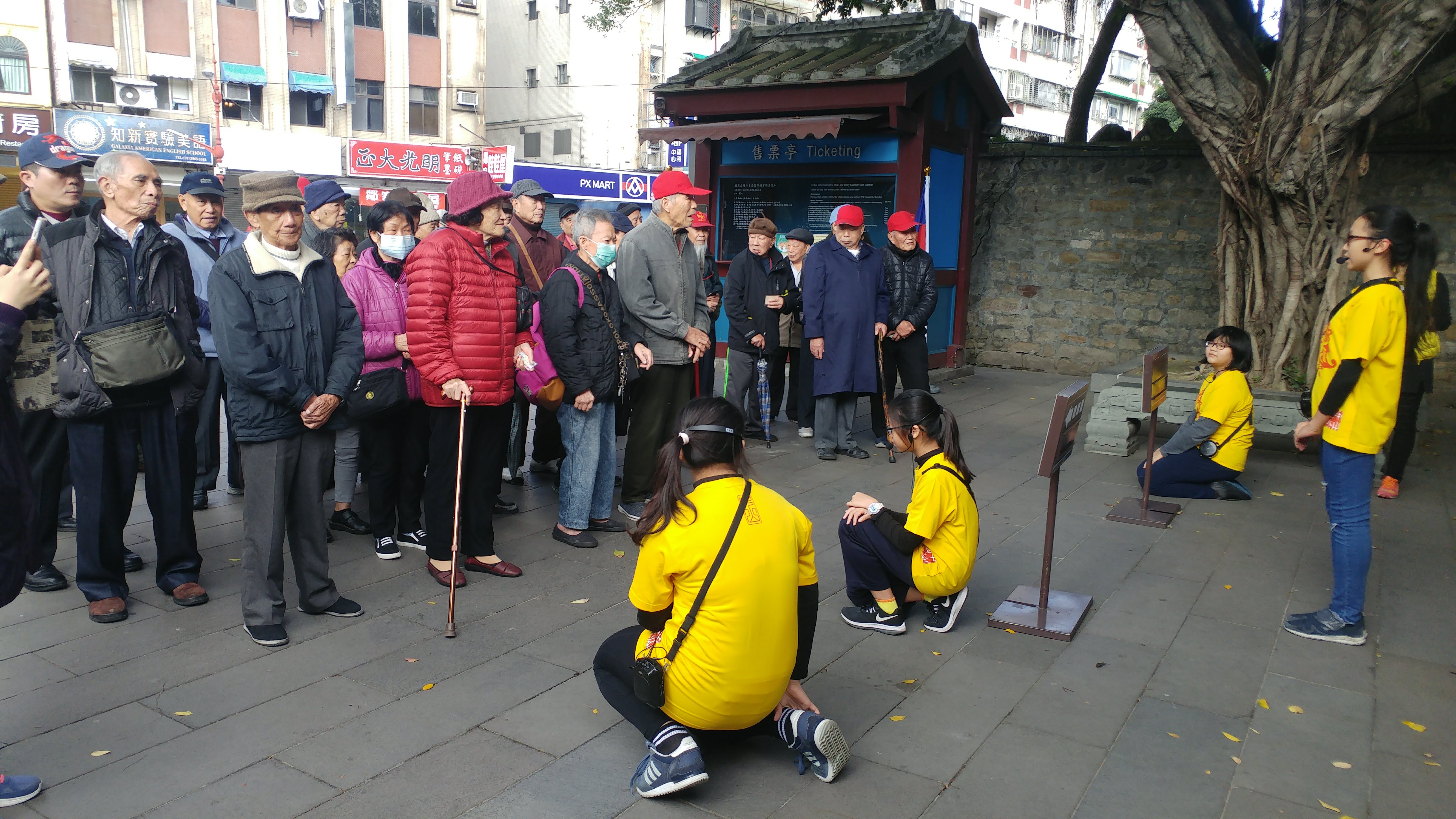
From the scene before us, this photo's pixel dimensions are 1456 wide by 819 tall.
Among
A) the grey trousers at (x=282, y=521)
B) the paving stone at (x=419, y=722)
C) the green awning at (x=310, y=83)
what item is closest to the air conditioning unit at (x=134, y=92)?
the green awning at (x=310, y=83)

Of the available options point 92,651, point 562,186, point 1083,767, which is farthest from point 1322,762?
point 562,186

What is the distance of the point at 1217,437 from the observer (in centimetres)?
656

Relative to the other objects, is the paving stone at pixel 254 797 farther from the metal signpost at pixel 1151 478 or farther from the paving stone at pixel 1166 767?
the metal signpost at pixel 1151 478

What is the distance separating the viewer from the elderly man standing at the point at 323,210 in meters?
5.62

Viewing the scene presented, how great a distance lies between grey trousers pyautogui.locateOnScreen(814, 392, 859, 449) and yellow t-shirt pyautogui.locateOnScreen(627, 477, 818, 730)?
4685 mm

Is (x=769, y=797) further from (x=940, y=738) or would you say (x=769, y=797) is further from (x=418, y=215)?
(x=418, y=215)

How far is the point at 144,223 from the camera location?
14.3 ft

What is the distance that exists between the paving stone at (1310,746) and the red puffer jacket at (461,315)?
3.43 m

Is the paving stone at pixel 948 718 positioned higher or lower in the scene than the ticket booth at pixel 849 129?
lower

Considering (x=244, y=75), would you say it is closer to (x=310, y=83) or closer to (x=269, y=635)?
(x=310, y=83)

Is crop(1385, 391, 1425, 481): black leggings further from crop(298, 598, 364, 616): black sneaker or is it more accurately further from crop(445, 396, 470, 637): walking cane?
crop(298, 598, 364, 616): black sneaker

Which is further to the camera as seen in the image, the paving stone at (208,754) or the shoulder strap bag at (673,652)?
the paving stone at (208,754)

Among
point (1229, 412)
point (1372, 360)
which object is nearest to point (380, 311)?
point (1372, 360)

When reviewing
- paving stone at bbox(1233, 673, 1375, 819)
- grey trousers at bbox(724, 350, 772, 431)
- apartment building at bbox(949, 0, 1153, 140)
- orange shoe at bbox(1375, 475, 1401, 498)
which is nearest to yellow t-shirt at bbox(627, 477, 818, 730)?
paving stone at bbox(1233, 673, 1375, 819)
